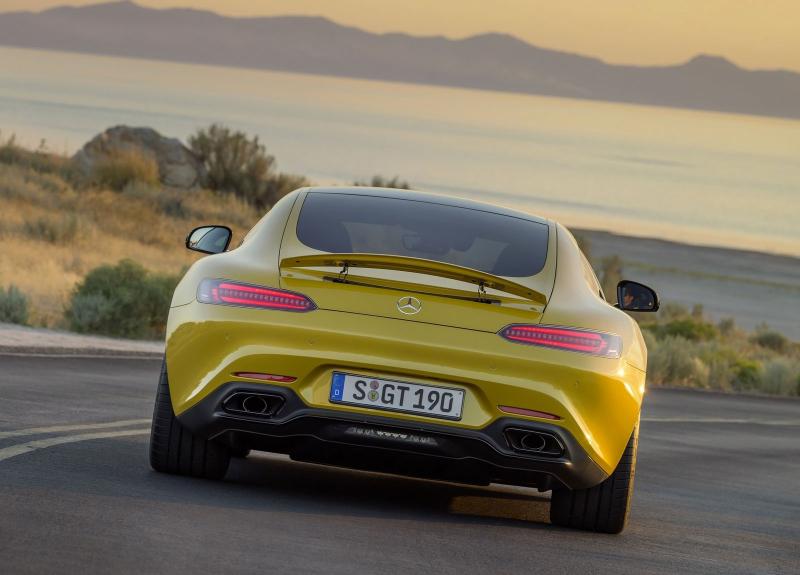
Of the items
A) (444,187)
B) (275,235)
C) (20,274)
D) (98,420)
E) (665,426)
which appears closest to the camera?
(275,235)

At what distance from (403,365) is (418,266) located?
0.52m

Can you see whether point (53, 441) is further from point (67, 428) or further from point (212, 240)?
point (212, 240)

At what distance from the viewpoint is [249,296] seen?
736 cm

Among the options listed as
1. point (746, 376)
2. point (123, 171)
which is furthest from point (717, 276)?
point (746, 376)

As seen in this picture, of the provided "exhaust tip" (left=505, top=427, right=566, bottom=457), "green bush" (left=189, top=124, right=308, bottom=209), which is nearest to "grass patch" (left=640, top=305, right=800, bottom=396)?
"exhaust tip" (left=505, top=427, right=566, bottom=457)

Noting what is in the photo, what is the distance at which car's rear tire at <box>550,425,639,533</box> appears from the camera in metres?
7.86

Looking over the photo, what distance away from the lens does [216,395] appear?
7367 mm

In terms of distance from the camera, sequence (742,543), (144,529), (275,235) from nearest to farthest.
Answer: (144,529), (275,235), (742,543)

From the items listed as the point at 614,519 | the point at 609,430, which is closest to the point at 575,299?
the point at 609,430

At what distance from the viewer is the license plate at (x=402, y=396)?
720 centimetres

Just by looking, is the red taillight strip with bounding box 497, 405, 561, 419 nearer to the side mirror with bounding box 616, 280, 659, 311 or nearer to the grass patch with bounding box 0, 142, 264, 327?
the side mirror with bounding box 616, 280, 659, 311

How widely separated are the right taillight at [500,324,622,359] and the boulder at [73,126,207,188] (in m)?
43.9

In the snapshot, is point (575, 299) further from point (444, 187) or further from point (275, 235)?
point (444, 187)

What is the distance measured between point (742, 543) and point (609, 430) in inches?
54.1
